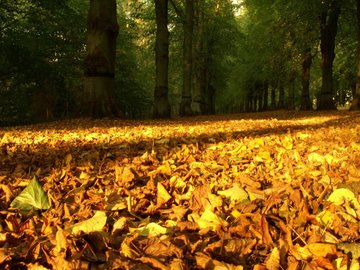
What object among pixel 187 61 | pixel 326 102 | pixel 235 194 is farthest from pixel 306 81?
pixel 235 194

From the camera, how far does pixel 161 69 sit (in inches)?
595

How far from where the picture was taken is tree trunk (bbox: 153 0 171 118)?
14930 mm

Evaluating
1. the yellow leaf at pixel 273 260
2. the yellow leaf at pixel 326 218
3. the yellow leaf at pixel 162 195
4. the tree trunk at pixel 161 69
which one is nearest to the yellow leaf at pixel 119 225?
the yellow leaf at pixel 162 195

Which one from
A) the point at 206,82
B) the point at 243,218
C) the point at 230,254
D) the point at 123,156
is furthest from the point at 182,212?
the point at 206,82

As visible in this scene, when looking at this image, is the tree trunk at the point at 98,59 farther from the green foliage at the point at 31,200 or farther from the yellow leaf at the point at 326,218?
the yellow leaf at the point at 326,218

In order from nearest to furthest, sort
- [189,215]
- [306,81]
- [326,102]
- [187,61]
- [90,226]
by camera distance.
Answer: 1. [90,226]
2. [189,215]
3. [187,61]
4. [326,102]
5. [306,81]

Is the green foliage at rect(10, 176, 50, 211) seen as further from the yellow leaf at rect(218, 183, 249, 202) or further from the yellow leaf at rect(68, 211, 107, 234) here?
the yellow leaf at rect(218, 183, 249, 202)

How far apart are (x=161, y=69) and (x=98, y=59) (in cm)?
465

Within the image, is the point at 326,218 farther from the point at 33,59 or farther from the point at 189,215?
the point at 33,59

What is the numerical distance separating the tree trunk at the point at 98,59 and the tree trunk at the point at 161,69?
4.14 m

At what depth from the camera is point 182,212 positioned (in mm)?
2076

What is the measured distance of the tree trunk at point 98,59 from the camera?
10734mm

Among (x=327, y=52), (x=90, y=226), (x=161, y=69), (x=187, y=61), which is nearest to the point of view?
(x=90, y=226)

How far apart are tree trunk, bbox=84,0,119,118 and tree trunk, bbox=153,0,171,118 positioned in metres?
4.14
